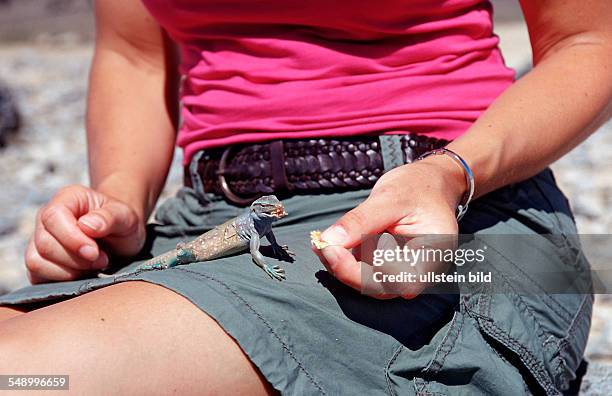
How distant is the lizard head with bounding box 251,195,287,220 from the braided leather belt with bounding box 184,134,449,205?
15cm

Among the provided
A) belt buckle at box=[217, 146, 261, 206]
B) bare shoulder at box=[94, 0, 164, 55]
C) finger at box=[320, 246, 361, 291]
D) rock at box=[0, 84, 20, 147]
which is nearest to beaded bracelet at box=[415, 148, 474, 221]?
finger at box=[320, 246, 361, 291]

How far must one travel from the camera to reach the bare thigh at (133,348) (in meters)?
1.04

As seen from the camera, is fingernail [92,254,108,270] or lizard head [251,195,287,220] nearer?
lizard head [251,195,287,220]

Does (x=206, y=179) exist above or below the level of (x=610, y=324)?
above

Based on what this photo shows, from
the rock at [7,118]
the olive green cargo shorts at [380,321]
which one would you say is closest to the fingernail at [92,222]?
the olive green cargo shorts at [380,321]

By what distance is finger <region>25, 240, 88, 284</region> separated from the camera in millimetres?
1495

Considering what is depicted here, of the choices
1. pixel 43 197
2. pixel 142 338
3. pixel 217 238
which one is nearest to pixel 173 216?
pixel 217 238

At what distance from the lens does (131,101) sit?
1.87m

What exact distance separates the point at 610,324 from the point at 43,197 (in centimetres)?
284

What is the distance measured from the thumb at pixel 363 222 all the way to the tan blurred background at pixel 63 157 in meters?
0.89

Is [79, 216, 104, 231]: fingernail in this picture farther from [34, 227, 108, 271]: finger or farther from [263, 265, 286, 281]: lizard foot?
[263, 265, 286, 281]: lizard foot

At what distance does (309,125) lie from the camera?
144 cm

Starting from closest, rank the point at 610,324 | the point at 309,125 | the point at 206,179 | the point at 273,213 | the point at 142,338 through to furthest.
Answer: the point at 142,338
the point at 273,213
the point at 309,125
the point at 206,179
the point at 610,324

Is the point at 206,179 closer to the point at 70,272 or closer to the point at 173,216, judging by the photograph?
the point at 173,216
